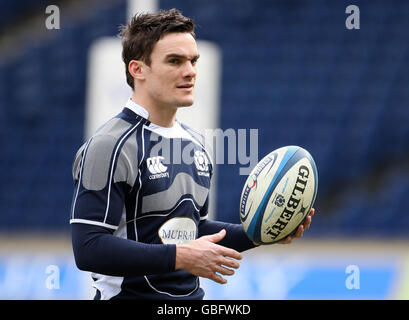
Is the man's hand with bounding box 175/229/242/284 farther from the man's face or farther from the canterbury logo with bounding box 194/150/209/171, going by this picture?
the man's face

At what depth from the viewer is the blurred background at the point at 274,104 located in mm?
9453

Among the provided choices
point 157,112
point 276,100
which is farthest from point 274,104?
point 157,112

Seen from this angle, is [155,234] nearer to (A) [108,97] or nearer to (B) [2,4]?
(A) [108,97]

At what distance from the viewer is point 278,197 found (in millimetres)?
3158

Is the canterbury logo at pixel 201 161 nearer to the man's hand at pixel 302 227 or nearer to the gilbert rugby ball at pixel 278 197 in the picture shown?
the gilbert rugby ball at pixel 278 197

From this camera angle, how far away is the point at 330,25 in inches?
428

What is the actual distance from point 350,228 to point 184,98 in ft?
20.9

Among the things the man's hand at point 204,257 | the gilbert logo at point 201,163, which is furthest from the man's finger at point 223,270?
the gilbert logo at point 201,163

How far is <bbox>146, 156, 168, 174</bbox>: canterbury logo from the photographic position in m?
2.91

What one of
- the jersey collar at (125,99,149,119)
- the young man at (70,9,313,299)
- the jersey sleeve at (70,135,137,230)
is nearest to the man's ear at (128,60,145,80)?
the young man at (70,9,313,299)

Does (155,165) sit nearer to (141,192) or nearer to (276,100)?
(141,192)

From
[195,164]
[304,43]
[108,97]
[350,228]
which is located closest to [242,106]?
[304,43]

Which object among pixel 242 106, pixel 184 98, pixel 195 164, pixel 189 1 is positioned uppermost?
pixel 189 1

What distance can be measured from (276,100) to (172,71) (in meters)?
7.44
